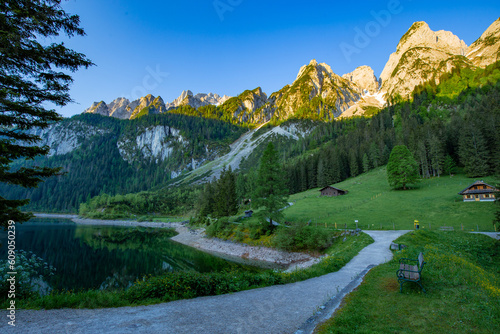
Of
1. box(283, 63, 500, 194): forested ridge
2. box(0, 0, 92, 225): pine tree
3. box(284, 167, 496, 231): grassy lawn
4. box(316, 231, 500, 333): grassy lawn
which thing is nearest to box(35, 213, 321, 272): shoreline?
box(284, 167, 496, 231): grassy lawn

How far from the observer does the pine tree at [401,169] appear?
195ft

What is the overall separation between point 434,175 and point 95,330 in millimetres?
88778

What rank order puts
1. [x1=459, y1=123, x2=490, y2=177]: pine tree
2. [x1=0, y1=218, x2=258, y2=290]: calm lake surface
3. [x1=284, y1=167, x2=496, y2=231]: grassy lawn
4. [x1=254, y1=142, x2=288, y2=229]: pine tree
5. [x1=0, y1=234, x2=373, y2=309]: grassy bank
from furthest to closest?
[x1=459, y1=123, x2=490, y2=177]: pine tree, [x1=254, y1=142, x2=288, y2=229]: pine tree, [x1=284, y1=167, x2=496, y2=231]: grassy lawn, [x1=0, y1=218, x2=258, y2=290]: calm lake surface, [x1=0, y1=234, x2=373, y2=309]: grassy bank

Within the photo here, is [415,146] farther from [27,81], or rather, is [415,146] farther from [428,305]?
[27,81]

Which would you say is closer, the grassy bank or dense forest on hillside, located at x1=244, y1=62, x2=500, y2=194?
the grassy bank

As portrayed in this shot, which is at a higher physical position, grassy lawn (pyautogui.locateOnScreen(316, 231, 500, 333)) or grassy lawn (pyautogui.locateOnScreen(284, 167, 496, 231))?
→ grassy lawn (pyautogui.locateOnScreen(284, 167, 496, 231))

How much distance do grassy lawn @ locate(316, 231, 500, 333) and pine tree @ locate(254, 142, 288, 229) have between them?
85.5ft

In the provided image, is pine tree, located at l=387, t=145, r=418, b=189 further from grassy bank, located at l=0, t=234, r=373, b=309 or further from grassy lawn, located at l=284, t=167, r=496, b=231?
grassy bank, located at l=0, t=234, r=373, b=309

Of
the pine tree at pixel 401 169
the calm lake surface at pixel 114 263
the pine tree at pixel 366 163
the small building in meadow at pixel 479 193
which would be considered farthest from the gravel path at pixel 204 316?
the pine tree at pixel 366 163

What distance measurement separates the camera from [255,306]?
349 inches

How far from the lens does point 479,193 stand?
137 feet

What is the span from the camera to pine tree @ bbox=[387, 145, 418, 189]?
59491 millimetres

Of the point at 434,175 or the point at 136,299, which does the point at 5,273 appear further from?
the point at 434,175

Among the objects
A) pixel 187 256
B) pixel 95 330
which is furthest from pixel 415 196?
pixel 95 330
